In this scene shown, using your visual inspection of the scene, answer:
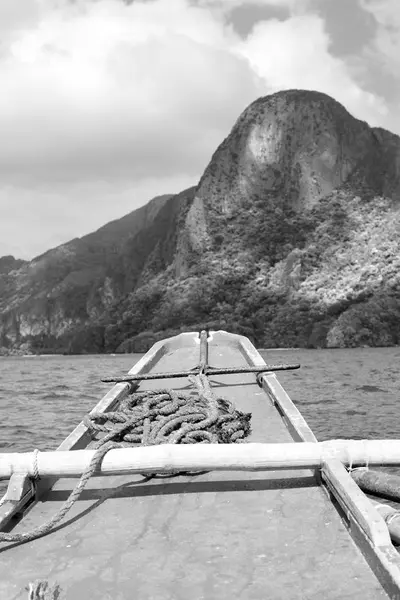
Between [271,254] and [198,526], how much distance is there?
137 metres

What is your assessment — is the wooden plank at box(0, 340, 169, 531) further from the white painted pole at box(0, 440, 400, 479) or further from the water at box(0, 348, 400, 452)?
the water at box(0, 348, 400, 452)

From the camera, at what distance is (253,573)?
3.47 meters

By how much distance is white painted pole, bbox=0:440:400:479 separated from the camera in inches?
183

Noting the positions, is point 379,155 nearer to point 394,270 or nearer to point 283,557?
point 394,270

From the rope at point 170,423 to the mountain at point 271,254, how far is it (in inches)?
3858

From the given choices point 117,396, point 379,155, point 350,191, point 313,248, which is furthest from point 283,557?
point 379,155

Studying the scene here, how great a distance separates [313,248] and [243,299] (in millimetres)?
20678

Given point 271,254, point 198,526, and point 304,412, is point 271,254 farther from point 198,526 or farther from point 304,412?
point 198,526

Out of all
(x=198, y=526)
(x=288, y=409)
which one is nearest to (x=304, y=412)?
(x=288, y=409)

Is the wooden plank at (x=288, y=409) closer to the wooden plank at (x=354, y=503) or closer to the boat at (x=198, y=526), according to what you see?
the boat at (x=198, y=526)

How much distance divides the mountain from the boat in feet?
328

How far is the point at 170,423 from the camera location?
5871mm

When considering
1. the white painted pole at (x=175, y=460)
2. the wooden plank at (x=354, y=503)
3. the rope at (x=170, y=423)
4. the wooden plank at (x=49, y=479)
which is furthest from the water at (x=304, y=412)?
the wooden plank at (x=354, y=503)

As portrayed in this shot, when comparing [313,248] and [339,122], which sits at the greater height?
[339,122]
